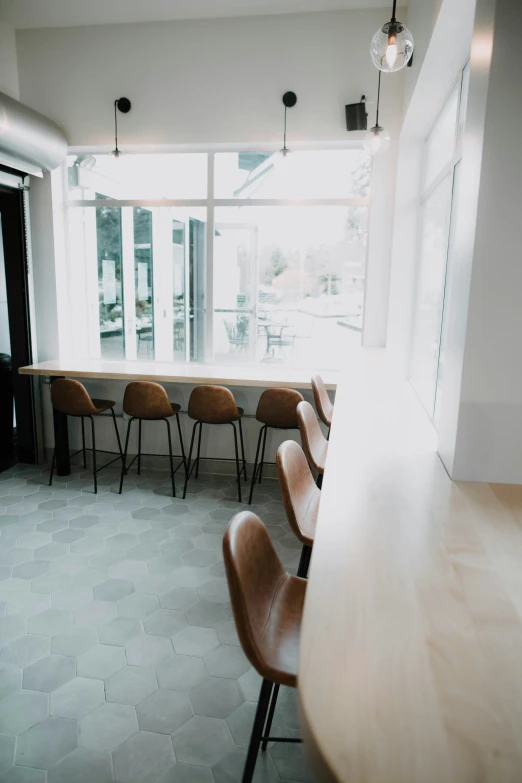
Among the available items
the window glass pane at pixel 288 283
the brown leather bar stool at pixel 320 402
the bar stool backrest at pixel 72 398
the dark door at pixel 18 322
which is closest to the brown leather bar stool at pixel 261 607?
the brown leather bar stool at pixel 320 402

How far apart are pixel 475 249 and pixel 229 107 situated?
10.1 feet

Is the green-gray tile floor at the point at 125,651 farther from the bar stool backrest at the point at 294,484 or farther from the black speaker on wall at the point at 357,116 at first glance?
the black speaker on wall at the point at 357,116

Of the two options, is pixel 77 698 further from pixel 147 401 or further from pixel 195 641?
pixel 147 401

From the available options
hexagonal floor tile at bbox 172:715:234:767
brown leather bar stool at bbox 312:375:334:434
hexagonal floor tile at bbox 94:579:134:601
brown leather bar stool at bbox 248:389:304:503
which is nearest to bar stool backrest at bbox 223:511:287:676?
hexagonal floor tile at bbox 172:715:234:767

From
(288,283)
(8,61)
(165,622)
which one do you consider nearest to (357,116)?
(288,283)

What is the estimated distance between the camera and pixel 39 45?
4156 millimetres

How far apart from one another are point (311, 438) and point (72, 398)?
219cm

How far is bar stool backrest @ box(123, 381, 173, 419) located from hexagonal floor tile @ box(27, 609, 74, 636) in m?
1.67

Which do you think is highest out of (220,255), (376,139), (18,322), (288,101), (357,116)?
(288,101)

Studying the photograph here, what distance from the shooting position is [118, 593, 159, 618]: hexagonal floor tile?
2.44 metres

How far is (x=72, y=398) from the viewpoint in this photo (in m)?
3.90

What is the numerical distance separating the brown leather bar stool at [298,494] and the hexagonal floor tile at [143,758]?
775 mm

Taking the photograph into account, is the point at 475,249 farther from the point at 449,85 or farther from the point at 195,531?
the point at 195,531

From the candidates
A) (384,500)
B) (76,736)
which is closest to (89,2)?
(384,500)
